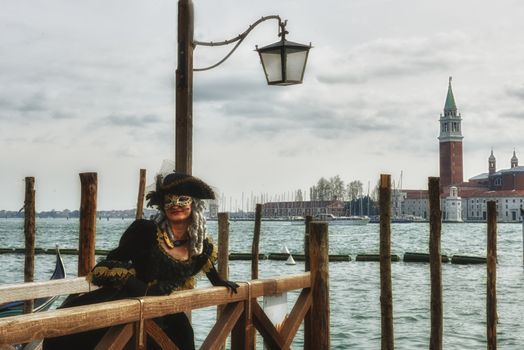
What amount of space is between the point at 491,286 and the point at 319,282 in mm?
7744

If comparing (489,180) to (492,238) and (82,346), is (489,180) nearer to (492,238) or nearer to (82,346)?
(492,238)

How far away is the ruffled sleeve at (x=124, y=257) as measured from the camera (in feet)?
11.6

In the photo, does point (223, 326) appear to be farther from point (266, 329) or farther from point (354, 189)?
point (354, 189)

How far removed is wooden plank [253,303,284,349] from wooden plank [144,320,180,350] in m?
0.75

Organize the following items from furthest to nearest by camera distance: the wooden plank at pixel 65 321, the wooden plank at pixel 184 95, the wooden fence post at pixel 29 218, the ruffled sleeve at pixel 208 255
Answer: the wooden fence post at pixel 29 218
the wooden plank at pixel 184 95
the ruffled sleeve at pixel 208 255
the wooden plank at pixel 65 321

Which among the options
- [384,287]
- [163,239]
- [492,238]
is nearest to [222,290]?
[163,239]

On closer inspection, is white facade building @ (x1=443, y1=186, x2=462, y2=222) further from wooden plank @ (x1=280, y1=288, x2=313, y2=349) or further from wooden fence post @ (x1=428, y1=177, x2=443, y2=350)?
wooden plank @ (x1=280, y1=288, x2=313, y2=349)

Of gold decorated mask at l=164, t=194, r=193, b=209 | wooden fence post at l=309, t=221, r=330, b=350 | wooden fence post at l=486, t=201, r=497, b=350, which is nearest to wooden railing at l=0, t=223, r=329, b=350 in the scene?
wooden fence post at l=309, t=221, r=330, b=350

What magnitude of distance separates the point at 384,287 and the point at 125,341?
6939mm

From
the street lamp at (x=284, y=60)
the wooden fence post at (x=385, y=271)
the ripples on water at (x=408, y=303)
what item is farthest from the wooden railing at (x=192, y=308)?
the ripples on water at (x=408, y=303)

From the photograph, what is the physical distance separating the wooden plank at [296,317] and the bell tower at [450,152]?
112242 millimetres

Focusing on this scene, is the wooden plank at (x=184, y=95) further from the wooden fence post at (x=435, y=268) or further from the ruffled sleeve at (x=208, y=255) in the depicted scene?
the wooden fence post at (x=435, y=268)

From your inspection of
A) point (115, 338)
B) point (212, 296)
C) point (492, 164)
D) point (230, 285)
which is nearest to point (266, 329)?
point (230, 285)

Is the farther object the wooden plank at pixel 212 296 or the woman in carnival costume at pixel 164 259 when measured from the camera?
the woman in carnival costume at pixel 164 259
